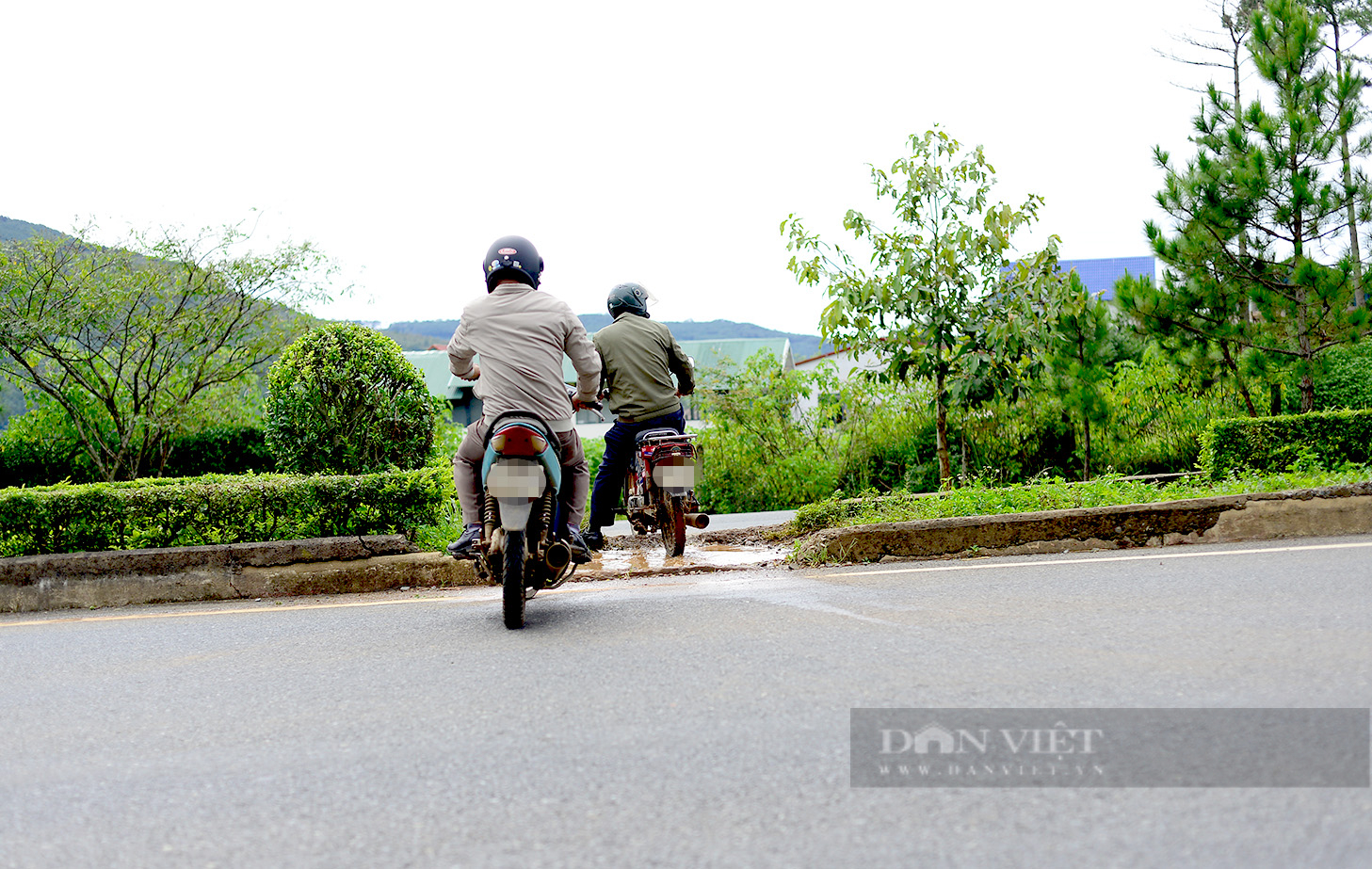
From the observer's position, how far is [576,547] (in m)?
5.95

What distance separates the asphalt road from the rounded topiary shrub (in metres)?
2.80

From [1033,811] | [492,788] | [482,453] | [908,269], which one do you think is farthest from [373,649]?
[908,269]

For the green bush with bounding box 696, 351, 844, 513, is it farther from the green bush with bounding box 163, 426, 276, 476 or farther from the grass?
the green bush with bounding box 163, 426, 276, 476

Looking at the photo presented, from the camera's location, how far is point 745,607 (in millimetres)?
5641

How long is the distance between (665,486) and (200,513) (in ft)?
10.9

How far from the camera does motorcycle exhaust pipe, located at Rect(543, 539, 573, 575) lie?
5.55m

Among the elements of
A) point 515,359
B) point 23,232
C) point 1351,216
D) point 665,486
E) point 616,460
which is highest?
point 23,232

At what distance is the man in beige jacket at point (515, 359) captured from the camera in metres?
5.72

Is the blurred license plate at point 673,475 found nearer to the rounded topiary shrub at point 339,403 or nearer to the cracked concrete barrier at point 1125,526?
the cracked concrete barrier at point 1125,526

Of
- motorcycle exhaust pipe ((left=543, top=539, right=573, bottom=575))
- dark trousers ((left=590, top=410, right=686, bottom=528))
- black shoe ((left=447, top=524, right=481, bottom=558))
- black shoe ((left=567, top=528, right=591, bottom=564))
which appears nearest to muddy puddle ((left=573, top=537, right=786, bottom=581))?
dark trousers ((left=590, top=410, right=686, bottom=528))

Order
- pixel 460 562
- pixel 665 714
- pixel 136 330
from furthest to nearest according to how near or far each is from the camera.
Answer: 1. pixel 136 330
2. pixel 460 562
3. pixel 665 714

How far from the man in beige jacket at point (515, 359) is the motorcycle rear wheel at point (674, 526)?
63.5 inches

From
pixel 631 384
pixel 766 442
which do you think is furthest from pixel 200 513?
pixel 766 442

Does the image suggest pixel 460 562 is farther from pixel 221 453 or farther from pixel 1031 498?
pixel 221 453
